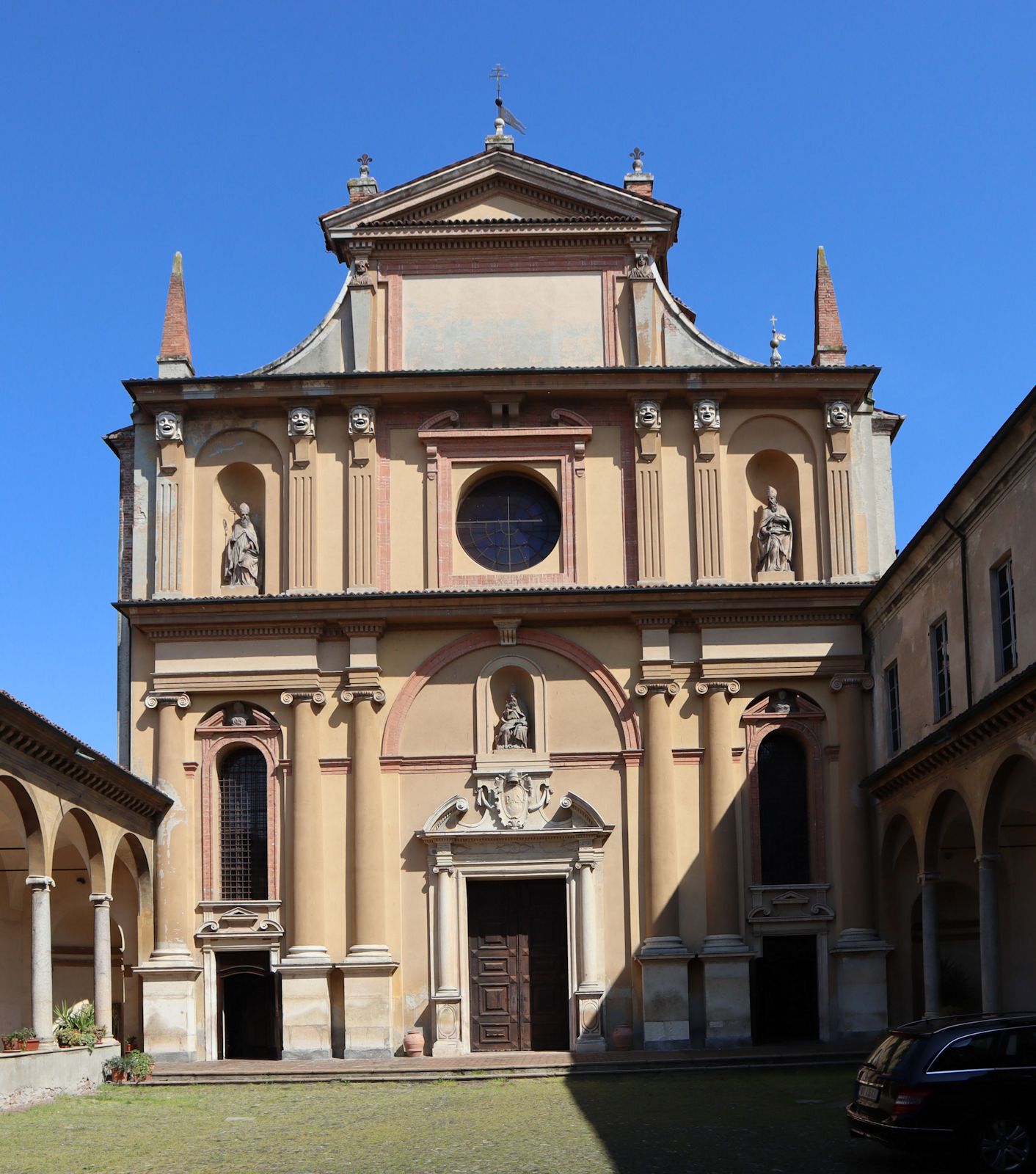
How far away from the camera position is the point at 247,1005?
3228 centimetres

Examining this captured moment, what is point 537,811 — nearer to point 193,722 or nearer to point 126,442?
point 193,722

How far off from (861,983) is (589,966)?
482cm

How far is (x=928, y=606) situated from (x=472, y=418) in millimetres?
9838

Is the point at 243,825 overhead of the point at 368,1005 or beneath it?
overhead

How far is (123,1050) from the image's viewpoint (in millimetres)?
30938

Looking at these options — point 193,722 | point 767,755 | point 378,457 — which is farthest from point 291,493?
point 767,755

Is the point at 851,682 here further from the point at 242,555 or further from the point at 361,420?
the point at 242,555

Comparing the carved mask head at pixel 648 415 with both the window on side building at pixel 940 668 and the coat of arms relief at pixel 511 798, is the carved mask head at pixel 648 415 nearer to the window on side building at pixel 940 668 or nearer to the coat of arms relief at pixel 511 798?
the coat of arms relief at pixel 511 798

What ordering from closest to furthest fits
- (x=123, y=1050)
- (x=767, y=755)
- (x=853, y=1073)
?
1. (x=853, y=1073)
2. (x=123, y=1050)
3. (x=767, y=755)

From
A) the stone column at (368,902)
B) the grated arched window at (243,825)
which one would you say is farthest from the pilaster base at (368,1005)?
the grated arched window at (243,825)

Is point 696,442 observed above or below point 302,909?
above

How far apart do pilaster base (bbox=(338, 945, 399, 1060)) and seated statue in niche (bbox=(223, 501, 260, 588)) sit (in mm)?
7315

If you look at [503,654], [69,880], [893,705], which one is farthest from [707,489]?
[69,880]

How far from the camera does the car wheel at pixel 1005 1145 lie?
17016 mm
